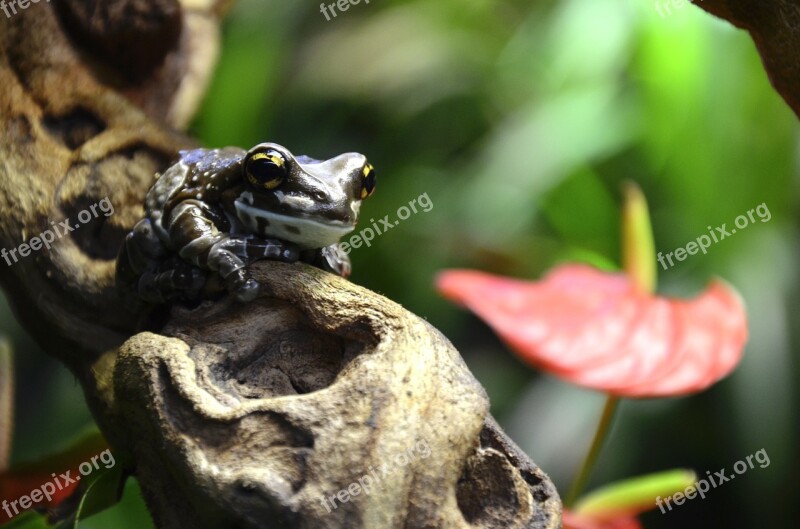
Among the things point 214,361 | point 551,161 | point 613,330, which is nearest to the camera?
point 214,361

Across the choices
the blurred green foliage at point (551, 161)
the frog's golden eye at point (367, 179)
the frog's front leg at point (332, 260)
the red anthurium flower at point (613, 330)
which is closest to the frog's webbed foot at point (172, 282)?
the frog's front leg at point (332, 260)

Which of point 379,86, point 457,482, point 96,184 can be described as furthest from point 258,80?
point 457,482

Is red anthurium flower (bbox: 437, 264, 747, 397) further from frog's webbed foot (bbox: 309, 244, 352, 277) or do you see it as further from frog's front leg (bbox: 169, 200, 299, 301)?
frog's front leg (bbox: 169, 200, 299, 301)

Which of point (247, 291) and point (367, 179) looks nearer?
point (247, 291)

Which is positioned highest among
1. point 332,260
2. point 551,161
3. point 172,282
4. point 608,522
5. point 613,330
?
point 172,282

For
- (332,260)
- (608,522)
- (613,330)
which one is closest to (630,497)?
(608,522)

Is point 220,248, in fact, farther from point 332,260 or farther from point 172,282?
point 332,260

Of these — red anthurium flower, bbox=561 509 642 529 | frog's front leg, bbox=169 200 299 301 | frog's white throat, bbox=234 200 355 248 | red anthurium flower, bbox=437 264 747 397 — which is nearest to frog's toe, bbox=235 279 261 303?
frog's front leg, bbox=169 200 299 301
